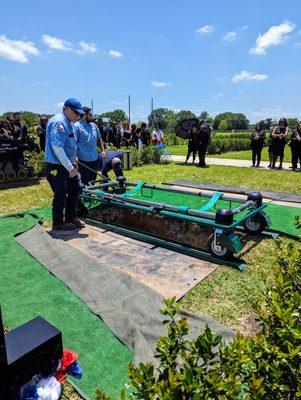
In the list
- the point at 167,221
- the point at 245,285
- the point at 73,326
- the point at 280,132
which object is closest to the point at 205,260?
the point at 245,285

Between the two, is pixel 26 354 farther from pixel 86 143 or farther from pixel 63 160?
pixel 86 143

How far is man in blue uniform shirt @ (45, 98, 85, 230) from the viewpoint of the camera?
461 cm

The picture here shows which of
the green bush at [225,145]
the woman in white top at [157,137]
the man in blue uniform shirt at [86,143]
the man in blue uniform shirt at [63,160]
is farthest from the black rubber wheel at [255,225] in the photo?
the green bush at [225,145]

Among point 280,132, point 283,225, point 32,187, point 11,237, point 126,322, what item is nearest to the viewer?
point 126,322

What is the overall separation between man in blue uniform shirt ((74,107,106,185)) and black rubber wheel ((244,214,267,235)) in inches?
113

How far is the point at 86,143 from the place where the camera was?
18.8 ft

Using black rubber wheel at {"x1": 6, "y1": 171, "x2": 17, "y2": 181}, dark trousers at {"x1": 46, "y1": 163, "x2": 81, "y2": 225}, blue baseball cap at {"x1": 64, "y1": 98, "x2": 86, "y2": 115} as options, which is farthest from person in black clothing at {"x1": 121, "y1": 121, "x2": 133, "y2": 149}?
blue baseball cap at {"x1": 64, "y1": 98, "x2": 86, "y2": 115}

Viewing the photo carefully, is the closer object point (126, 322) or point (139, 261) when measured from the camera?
point (126, 322)

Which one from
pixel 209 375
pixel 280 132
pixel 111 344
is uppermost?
pixel 280 132

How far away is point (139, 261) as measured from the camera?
13.9ft

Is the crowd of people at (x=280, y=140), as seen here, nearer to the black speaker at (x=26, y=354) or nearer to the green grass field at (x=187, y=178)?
the green grass field at (x=187, y=178)

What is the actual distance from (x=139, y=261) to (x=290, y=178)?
7.19 meters

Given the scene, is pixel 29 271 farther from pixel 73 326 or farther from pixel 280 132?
pixel 280 132

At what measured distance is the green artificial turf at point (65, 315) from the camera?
2.38m
